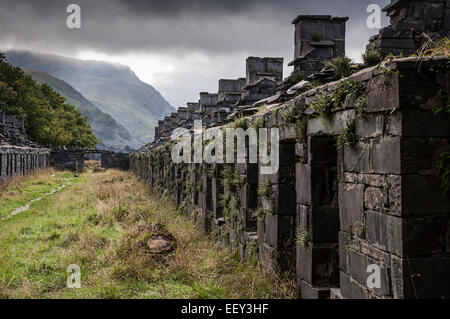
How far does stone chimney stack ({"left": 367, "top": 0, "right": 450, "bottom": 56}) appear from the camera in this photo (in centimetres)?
682

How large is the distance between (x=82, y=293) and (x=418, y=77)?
514cm

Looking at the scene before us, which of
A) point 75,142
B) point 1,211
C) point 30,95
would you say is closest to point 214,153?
point 1,211

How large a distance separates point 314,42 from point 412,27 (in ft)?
7.98

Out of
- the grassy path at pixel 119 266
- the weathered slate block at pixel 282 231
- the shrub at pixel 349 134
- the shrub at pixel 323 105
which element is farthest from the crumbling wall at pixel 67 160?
the shrub at pixel 349 134

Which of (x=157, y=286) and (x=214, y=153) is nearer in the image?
(x=157, y=286)

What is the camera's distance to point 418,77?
11.1 feet

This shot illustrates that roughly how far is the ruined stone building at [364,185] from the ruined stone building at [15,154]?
2028 centimetres

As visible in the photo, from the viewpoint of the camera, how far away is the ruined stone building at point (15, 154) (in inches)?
906

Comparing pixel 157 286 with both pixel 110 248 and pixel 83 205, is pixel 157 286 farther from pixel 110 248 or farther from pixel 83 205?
pixel 83 205

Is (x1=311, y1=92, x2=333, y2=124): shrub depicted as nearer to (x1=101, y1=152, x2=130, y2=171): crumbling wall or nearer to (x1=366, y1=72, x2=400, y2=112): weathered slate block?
(x1=366, y1=72, x2=400, y2=112): weathered slate block

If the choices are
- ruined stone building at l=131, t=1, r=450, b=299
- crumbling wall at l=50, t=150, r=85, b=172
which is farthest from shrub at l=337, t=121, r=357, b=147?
crumbling wall at l=50, t=150, r=85, b=172

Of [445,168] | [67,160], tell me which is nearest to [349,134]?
[445,168]

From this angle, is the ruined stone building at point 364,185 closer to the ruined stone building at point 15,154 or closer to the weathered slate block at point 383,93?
the weathered slate block at point 383,93

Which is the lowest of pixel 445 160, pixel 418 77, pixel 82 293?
pixel 82 293
